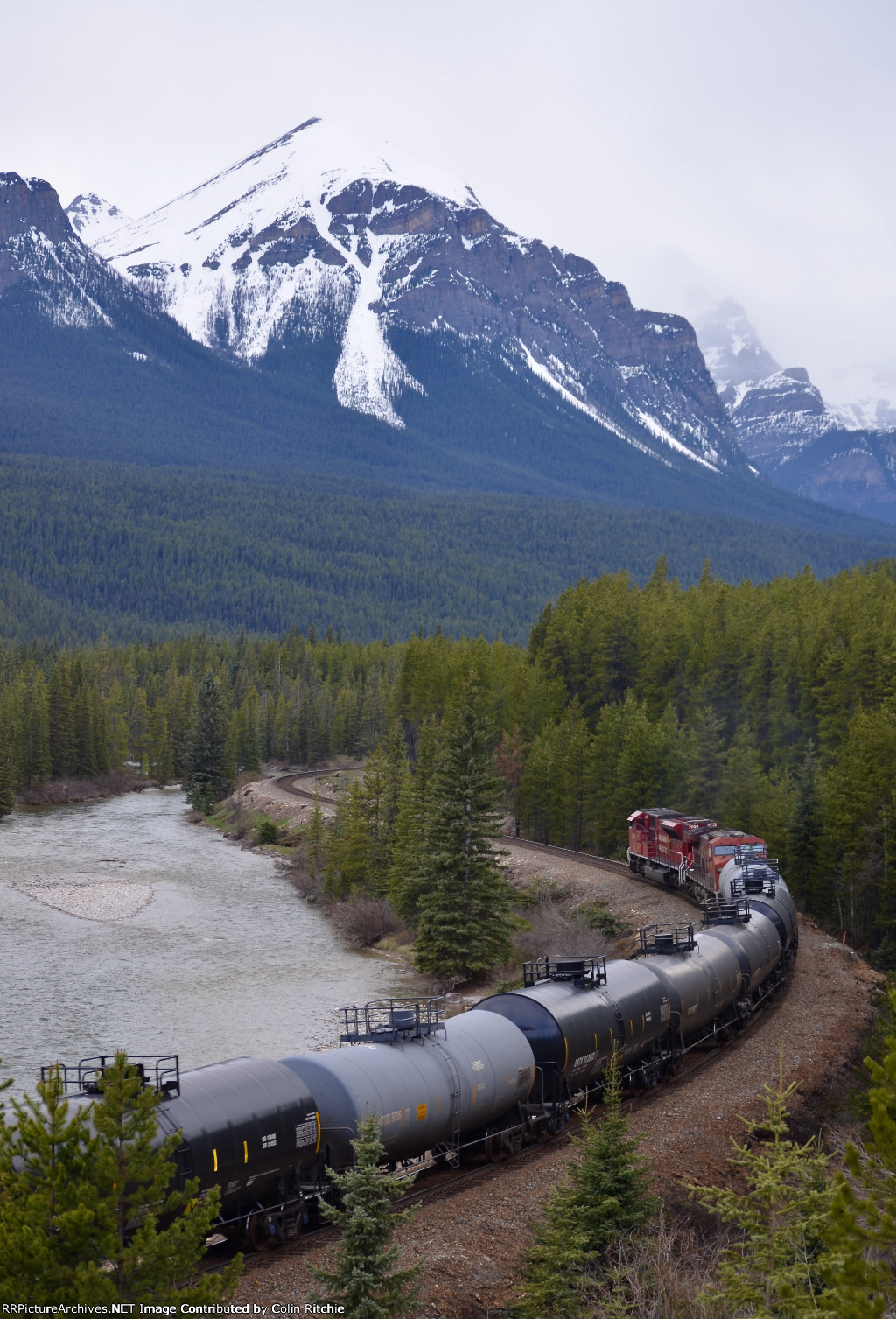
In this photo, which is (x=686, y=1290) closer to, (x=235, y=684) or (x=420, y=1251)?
(x=420, y=1251)

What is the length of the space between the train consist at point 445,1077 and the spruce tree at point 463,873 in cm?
1495

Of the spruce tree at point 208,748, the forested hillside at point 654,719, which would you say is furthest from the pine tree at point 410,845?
the spruce tree at point 208,748

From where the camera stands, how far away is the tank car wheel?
20203 mm

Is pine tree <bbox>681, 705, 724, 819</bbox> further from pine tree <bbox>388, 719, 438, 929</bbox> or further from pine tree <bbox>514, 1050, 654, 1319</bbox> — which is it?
pine tree <bbox>514, 1050, 654, 1319</bbox>

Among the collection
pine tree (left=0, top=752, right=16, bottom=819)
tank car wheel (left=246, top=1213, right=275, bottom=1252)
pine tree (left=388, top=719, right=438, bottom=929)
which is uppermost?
tank car wheel (left=246, top=1213, right=275, bottom=1252)

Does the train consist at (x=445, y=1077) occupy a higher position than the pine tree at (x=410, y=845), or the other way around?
the train consist at (x=445, y=1077)

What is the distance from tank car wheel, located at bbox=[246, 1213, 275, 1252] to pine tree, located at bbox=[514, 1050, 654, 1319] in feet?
15.2

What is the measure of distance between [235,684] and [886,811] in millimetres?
129712

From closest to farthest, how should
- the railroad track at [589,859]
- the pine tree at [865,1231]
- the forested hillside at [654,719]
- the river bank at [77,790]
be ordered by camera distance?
1. the pine tree at [865,1231]
2. the forested hillside at [654,719]
3. the railroad track at [589,859]
4. the river bank at [77,790]

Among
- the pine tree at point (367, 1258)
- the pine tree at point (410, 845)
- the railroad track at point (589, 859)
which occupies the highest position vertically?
the pine tree at point (367, 1258)

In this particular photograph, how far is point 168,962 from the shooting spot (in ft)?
173

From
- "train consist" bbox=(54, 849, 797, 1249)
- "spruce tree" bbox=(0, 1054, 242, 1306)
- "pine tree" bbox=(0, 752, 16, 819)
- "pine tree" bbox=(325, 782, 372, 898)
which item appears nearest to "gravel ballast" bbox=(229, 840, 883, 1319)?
"train consist" bbox=(54, 849, 797, 1249)

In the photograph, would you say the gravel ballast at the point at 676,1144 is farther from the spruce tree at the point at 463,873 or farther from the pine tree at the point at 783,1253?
the spruce tree at the point at 463,873

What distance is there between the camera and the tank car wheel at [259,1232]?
20.2m
